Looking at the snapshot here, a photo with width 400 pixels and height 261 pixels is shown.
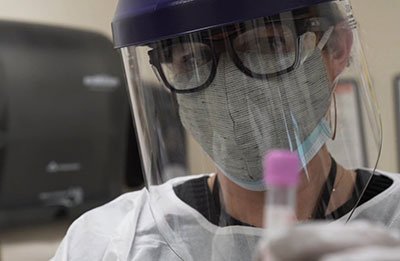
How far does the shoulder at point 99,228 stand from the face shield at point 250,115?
0.07 metres

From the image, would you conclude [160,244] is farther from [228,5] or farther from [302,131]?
[228,5]

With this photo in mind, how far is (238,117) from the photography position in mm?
737

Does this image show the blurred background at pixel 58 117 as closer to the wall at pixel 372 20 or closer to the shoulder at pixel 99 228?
the wall at pixel 372 20

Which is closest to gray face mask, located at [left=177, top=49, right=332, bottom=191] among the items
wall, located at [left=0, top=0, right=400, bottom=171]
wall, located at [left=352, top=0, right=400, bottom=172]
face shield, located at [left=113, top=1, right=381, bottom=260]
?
face shield, located at [left=113, top=1, right=381, bottom=260]

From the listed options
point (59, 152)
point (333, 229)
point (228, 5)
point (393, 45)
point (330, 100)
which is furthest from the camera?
point (59, 152)

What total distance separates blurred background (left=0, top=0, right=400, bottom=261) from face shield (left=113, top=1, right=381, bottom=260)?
539 millimetres

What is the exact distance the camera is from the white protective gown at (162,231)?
77 centimetres

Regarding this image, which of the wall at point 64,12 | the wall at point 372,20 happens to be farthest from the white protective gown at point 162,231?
the wall at point 64,12

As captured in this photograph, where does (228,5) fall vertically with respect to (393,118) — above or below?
above

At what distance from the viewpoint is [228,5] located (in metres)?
0.64

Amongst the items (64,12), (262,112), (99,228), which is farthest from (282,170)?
(64,12)

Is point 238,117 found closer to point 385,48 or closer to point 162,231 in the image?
point 162,231

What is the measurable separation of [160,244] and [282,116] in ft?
0.85

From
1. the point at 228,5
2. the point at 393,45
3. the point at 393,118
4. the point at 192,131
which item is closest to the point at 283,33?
the point at 228,5
